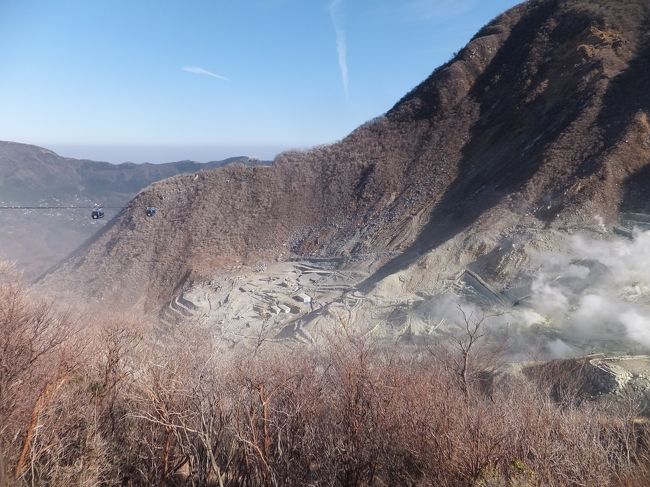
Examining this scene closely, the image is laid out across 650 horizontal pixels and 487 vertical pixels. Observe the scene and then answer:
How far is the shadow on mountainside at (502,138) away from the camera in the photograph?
85.7 ft

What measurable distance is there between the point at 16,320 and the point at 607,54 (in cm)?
3066

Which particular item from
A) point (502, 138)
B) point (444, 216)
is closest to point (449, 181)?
point (444, 216)

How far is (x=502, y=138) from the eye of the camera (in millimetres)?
30688

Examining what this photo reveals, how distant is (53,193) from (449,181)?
6359cm

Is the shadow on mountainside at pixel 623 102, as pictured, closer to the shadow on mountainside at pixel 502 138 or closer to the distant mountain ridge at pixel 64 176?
the shadow on mountainside at pixel 502 138

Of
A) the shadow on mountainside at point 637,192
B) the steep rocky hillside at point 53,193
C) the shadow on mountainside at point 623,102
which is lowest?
the steep rocky hillside at point 53,193

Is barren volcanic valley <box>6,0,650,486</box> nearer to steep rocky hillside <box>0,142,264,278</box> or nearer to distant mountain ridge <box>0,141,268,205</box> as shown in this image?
steep rocky hillside <box>0,142,264,278</box>

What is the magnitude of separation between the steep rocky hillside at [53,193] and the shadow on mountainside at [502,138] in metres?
25.3

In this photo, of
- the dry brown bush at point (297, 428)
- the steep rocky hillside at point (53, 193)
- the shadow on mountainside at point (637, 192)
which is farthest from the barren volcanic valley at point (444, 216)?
the steep rocky hillside at point (53, 193)

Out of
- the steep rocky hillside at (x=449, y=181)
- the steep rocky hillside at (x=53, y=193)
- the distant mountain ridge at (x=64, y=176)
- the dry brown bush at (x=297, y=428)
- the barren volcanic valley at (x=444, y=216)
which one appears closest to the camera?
the dry brown bush at (x=297, y=428)

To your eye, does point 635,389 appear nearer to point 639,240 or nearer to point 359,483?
point 359,483

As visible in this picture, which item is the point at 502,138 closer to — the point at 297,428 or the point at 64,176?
the point at 297,428

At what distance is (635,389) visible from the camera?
12.0 metres

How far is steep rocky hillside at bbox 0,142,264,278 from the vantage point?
58562 millimetres
